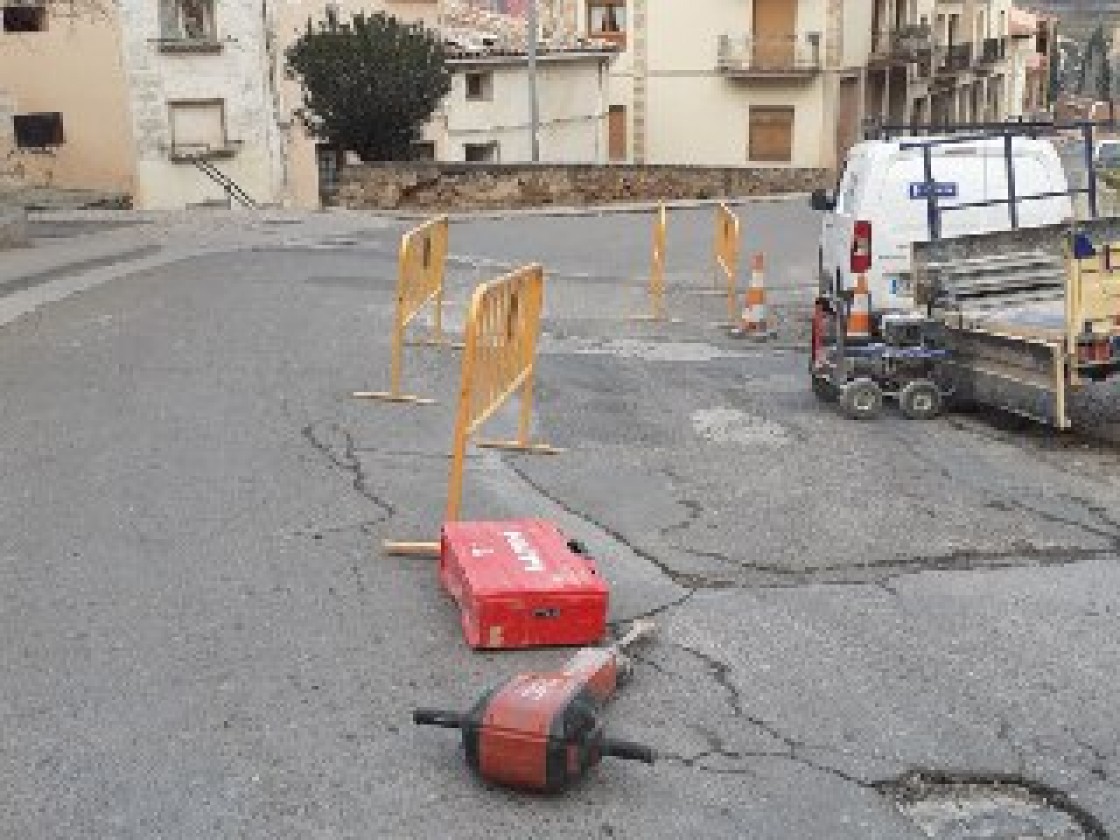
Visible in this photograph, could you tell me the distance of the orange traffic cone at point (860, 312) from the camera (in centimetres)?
1006

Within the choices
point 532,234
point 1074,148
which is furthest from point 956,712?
point 532,234

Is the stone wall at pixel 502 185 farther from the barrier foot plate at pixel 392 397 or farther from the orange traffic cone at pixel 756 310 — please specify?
the barrier foot plate at pixel 392 397

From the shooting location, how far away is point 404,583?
19.1ft

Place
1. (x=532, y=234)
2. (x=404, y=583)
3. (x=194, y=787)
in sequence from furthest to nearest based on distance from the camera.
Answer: (x=532, y=234), (x=404, y=583), (x=194, y=787)

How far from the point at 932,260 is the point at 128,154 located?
27.2 m

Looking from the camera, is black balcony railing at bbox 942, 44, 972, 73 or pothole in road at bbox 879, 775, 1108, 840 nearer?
pothole in road at bbox 879, 775, 1108, 840

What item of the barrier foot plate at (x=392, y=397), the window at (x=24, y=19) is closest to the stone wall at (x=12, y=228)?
the barrier foot plate at (x=392, y=397)

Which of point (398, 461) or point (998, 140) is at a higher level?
point (998, 140)

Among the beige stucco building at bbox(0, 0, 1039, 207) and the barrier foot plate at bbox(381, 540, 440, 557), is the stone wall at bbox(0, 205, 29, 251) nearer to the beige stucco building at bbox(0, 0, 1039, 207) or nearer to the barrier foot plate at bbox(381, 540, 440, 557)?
the barrier foot plate at bbox(381, 540, 440, 557)

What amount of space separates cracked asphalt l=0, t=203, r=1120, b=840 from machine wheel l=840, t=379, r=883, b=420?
4.9 inches

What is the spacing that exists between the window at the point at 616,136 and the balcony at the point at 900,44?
382 inches

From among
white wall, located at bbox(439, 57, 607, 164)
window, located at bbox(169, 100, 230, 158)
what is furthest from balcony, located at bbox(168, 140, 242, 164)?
white wall, located at bbox(439, 57, 607, 164)

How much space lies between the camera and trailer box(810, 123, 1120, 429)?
27.3ft

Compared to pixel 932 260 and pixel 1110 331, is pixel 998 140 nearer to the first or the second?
pixel 932 260
